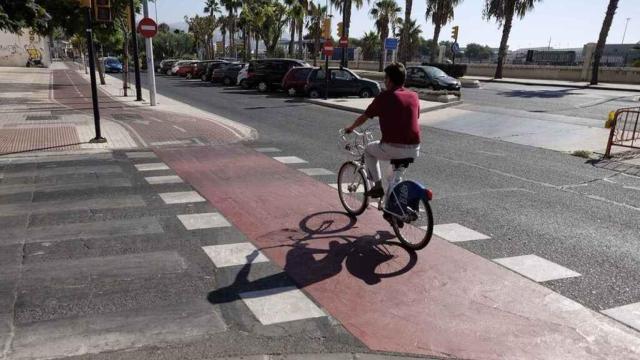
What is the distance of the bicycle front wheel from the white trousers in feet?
1.05

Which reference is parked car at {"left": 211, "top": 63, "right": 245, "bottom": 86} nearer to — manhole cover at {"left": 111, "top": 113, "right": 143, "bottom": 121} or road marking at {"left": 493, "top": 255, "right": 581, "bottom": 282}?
manhole cover at {"left": 111, "top": 113, "right": 143, "bottom": 121}

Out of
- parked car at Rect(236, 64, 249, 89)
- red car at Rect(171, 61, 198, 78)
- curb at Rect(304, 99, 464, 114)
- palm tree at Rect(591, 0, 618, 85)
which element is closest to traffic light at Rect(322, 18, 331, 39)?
curb at Rect(304, 99, 464, 114)

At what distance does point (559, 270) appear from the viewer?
5000mm

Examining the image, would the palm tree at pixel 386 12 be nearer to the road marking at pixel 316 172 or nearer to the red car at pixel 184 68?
the red car at pixel 184 68

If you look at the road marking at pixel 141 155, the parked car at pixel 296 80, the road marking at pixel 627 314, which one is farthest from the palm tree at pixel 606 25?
the road marking at pixel 627 314

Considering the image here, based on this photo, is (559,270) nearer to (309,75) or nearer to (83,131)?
(83,131)

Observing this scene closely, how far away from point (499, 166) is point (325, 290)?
660 centimetres

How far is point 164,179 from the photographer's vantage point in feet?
27.1

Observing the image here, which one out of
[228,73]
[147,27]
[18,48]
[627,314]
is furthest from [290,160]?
[18,48]

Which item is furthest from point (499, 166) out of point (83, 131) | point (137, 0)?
point (137, 0)

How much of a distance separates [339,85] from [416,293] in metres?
20.3

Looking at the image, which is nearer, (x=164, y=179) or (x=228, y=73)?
(x=164, y=179)

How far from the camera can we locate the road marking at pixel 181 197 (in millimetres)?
7055

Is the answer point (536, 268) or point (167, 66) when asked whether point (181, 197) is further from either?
point (167, 66)
